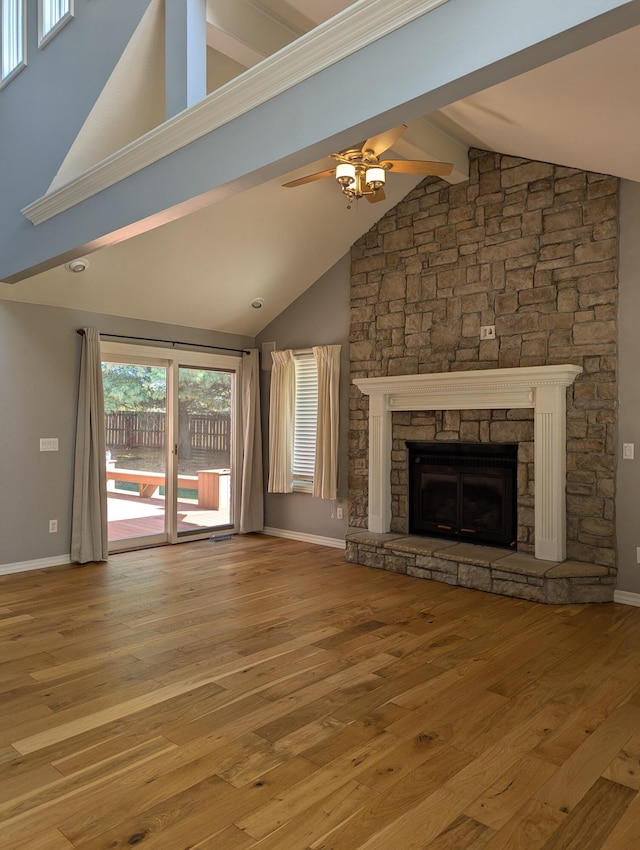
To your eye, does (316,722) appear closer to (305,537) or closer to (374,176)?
(374,176)

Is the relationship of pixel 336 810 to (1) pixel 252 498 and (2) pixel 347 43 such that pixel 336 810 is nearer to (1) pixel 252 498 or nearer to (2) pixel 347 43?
(2) pixel 347 43

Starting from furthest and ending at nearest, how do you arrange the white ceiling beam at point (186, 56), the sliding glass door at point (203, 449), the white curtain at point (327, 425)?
the sliding glass door at point (203, 449) → the white curtain at point (327, 425) → the white ceiling beam at point (186, 56)

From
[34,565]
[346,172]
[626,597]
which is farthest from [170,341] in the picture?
[626,597]

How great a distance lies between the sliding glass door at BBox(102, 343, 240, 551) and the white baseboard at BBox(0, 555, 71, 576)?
565 mm

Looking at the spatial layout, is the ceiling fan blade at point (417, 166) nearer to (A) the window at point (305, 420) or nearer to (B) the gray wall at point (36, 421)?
(A) the window at point (305, 420)

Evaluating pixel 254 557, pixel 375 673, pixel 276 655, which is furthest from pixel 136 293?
pixel 375 673

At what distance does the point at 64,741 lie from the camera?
2543mm

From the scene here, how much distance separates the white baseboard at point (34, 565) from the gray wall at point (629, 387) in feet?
15.6

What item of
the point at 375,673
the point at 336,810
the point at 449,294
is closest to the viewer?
the point at 336,810

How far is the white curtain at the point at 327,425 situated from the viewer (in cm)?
629

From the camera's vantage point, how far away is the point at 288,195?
5.35 metres

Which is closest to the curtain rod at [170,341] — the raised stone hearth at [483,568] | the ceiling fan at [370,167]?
the raised stone hearth at [483,568]

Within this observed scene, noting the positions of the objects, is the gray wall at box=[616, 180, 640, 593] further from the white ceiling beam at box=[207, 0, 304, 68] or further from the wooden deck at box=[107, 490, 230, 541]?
the wooden deck at box=[107, 490, 230, 541]

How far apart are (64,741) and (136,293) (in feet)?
13.7
